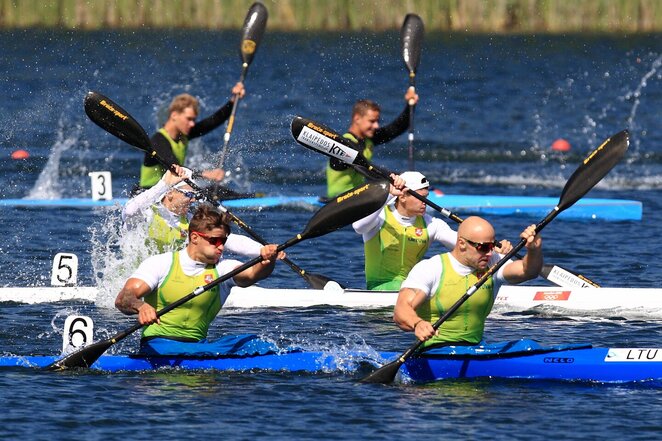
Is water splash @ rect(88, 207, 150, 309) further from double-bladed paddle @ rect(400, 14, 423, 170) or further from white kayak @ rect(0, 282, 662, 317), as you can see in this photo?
double-bladed paddle @ rect(400, 14, 423, 170)

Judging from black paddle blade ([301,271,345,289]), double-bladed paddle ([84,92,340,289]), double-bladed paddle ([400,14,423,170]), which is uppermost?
double-bladed paddle ([400,14,423,170])

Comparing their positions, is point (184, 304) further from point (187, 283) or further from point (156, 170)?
point (156, 170)

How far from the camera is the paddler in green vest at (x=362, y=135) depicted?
52.5 ft

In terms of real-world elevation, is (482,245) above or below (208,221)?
below

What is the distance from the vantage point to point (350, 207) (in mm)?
11523

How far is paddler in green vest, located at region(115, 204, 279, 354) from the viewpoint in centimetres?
1068

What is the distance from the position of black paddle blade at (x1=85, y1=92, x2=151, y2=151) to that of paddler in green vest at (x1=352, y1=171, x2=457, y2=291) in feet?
7.26

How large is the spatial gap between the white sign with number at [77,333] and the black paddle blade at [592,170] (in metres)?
3.71

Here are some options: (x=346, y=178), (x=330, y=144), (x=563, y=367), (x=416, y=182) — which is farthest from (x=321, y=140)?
(x=346, y=178)

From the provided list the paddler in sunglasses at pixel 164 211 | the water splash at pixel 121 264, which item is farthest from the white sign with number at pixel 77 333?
the water splash at pixel 121 264

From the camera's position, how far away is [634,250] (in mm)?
18609

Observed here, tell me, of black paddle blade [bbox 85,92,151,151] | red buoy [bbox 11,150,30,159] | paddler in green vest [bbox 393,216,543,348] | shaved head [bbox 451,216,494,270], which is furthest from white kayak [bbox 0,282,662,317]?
red buoy [bbox 11,150,30,159]

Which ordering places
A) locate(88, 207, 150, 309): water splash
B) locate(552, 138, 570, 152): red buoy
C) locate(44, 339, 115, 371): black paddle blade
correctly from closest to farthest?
locate(44, 339, 115, 371): black paddle blade → locate(88, 207, 150, 309): water splash → locate(552, 138, 570, 152): red buoy

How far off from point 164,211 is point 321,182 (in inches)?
438
